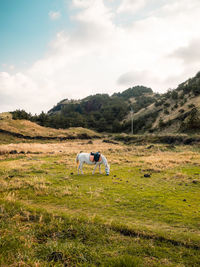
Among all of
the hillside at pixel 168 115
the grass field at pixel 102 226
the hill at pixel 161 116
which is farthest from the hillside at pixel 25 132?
the grass field at pixel 102 226

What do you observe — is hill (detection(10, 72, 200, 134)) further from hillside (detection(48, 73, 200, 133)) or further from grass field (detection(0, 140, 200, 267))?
grass field (detection(0, 140, 200, 267))

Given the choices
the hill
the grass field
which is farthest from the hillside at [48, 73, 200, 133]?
the grass field

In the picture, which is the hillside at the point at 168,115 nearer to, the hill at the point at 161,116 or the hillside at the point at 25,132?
the hill at the point at 161,116

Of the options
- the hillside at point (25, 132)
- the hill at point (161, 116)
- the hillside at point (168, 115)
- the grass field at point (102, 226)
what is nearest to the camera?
the grass field at point (102, 226)

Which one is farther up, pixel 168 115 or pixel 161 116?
pixel 161 116

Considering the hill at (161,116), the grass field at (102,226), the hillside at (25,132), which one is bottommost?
the grass field at (102,226)

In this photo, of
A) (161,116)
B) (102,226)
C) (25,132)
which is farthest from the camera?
(161,116)

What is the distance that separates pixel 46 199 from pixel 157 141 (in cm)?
4375

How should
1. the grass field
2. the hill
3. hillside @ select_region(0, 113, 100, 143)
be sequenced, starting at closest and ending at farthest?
the grass field, hillside @ select_region(0, 113, 100, 143), the hill

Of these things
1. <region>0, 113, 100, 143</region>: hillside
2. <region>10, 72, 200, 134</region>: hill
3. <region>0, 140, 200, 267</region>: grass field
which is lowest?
<region>0, 140, 200, 267</region>: grass field

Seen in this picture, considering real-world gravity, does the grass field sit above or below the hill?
below

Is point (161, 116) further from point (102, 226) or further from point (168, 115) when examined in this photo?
point (102, 226)

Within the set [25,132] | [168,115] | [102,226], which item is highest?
[168,115]

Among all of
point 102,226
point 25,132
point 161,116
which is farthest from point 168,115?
point 102,226
